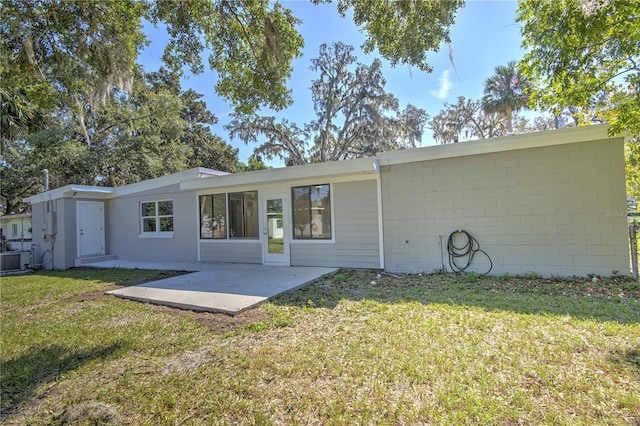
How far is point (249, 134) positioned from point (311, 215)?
14710mm

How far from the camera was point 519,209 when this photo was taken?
20.5 feet

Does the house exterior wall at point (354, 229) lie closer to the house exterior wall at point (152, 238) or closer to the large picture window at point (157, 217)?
the house exterior wall at point (152, 238)

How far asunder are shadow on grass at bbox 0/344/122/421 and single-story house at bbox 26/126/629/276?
17.7ft

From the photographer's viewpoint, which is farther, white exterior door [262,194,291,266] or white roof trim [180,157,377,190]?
white exterior door [262,194,291,266]

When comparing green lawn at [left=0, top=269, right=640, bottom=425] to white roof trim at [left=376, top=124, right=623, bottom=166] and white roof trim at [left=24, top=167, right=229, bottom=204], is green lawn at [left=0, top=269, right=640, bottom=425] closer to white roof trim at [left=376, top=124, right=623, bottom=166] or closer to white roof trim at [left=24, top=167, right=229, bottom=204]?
white roof trim at [left=376, top=124, right=623, bottom=166]

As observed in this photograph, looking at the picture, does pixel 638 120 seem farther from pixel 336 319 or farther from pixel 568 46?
pixel 336 319

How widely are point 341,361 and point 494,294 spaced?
332 cm

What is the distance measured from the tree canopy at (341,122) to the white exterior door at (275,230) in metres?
12.8

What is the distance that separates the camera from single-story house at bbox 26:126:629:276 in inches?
227

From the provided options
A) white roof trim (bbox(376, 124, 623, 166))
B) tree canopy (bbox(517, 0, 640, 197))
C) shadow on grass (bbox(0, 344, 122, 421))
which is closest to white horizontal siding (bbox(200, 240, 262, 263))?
white roof trim (bbox(376, 124, 623, 166))

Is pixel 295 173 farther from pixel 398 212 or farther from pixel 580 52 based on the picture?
pixel 580 52

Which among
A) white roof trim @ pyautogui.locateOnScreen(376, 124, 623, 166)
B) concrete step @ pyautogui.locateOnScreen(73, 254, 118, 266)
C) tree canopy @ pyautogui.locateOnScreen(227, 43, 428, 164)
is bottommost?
concrete step @ pyautogui.locateOnScreen(73, 254, 118, 266)

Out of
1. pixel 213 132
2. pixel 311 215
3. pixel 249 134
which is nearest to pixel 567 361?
pixel 311 215

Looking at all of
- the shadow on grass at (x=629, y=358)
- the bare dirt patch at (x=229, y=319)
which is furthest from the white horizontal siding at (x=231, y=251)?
the shadow on grass at (x=629, y=358)
